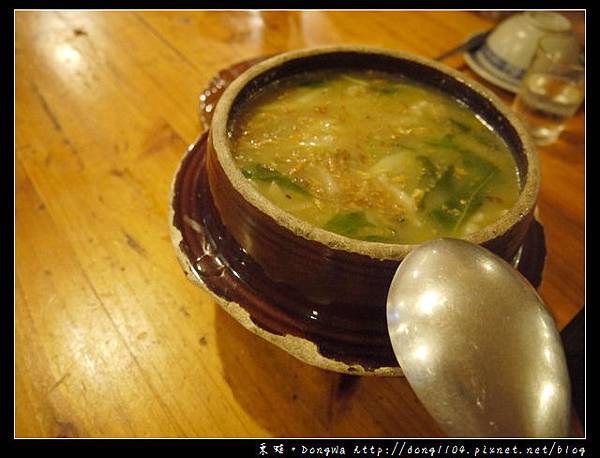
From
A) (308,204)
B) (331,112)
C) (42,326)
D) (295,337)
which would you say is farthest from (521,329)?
(42,326)

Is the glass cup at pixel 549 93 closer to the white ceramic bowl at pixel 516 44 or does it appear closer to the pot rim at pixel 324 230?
the white ceramic bowl at pixel 516 44

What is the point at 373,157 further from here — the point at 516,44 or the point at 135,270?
the point at 516,44

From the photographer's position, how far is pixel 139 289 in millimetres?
1114

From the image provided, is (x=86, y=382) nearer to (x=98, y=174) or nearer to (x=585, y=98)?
(x=98, y=174)

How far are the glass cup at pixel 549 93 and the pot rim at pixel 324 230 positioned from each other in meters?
0.57

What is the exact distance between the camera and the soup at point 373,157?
3.25ft

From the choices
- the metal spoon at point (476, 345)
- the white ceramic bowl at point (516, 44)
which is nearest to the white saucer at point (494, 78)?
the white ceramic bowl at point (516, 44)

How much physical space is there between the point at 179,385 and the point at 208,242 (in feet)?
0.96

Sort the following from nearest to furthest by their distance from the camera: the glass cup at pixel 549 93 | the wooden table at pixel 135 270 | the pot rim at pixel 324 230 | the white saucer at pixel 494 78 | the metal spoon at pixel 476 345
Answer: the metal spoon at pixel 476 345 → the pot rim at pixel 324 230 → the wooden table at pixel 135 270 → the glass cup at pixel 549 93 → the white saucer at pixel 494 78

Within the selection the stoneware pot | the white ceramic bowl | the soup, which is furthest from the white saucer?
the stoneware pot

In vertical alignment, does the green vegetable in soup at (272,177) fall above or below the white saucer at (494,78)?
below

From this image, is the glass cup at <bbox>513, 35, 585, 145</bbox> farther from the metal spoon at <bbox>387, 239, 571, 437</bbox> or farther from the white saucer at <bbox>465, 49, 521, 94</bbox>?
the metal spoon at <bbox>387, 239, 571, 437</bbox>

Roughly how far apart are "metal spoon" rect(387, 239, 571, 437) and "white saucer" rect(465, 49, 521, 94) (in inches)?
50.5

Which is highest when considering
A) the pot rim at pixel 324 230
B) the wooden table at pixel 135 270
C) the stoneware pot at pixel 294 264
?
the pot rim at pixel 324 230
